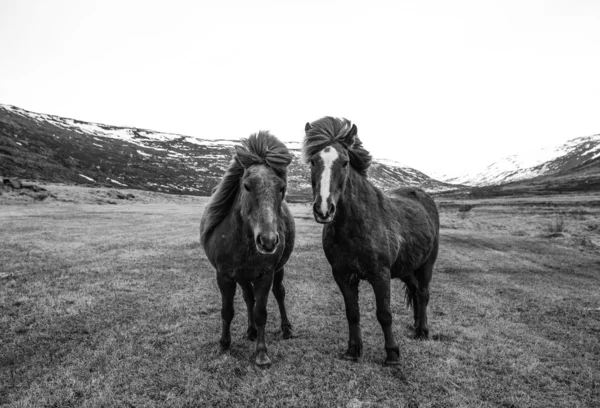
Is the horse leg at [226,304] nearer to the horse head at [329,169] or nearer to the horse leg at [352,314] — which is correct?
the horse leg at [352,314]

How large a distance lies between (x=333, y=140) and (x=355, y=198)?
1.17 metres

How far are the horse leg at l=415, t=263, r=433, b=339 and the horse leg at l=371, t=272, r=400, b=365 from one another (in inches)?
69.2

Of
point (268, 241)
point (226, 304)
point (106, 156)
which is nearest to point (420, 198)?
point (268, 241)

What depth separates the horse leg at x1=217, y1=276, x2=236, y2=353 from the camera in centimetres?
610

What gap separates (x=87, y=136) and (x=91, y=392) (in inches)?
6915

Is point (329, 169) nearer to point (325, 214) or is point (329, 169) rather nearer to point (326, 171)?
point (326, 171)

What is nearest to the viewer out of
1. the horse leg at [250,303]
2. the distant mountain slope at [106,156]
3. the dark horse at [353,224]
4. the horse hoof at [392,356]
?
the dark horse at [353,224]

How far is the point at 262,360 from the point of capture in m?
5.92

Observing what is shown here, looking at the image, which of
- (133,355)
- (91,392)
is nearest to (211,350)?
(133,355)

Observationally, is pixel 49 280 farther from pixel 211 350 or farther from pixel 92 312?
pixel 211 350

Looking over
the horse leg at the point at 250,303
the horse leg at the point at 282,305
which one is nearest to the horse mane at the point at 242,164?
the horse leg at the point at 250,303


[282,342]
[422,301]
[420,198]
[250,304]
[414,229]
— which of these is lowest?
[282,342]

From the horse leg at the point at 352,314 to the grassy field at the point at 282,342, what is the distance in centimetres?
27

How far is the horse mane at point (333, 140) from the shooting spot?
5.93 meters
